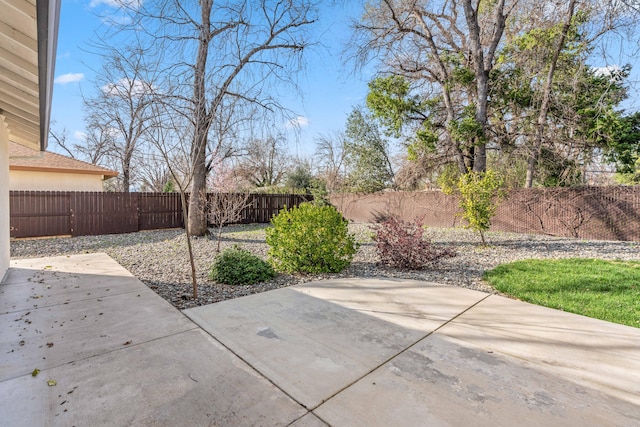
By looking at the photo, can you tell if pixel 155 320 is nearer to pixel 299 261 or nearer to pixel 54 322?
pixel 54 322

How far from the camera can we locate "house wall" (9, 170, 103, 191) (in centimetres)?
1139

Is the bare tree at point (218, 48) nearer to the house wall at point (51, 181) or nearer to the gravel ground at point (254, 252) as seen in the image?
the gravel ground at point (254, 252)

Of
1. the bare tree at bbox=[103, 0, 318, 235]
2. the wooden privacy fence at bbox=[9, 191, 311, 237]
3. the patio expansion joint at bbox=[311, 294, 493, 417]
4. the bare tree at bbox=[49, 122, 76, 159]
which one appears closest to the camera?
the patio expansion joint at bbox=[311, 294, 493, 417]

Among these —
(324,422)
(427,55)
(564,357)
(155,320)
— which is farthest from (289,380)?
(427,55)

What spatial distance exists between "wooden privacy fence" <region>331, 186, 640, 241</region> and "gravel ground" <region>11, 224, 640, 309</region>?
35.1 inches

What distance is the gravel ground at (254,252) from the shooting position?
4.32 metres

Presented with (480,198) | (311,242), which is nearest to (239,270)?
(311,242)

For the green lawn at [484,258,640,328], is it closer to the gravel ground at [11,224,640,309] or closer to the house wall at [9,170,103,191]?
the gravel ground at [11,224,640,309]

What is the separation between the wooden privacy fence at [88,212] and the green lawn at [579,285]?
7.92m

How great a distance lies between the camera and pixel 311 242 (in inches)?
191

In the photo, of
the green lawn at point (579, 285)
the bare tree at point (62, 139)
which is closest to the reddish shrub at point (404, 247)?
the green lawn at point (579, 285)

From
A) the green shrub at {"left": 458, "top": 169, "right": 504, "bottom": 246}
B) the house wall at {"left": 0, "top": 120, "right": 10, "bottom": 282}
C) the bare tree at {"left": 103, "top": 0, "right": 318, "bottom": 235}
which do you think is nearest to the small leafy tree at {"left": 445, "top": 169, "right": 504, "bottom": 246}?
the green shrub at {"left": 458, "top": 169, "right": 504, "bottom": 246}

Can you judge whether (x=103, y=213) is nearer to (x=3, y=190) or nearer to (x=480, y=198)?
(x=3, y=190)

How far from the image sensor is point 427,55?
1217 cm
